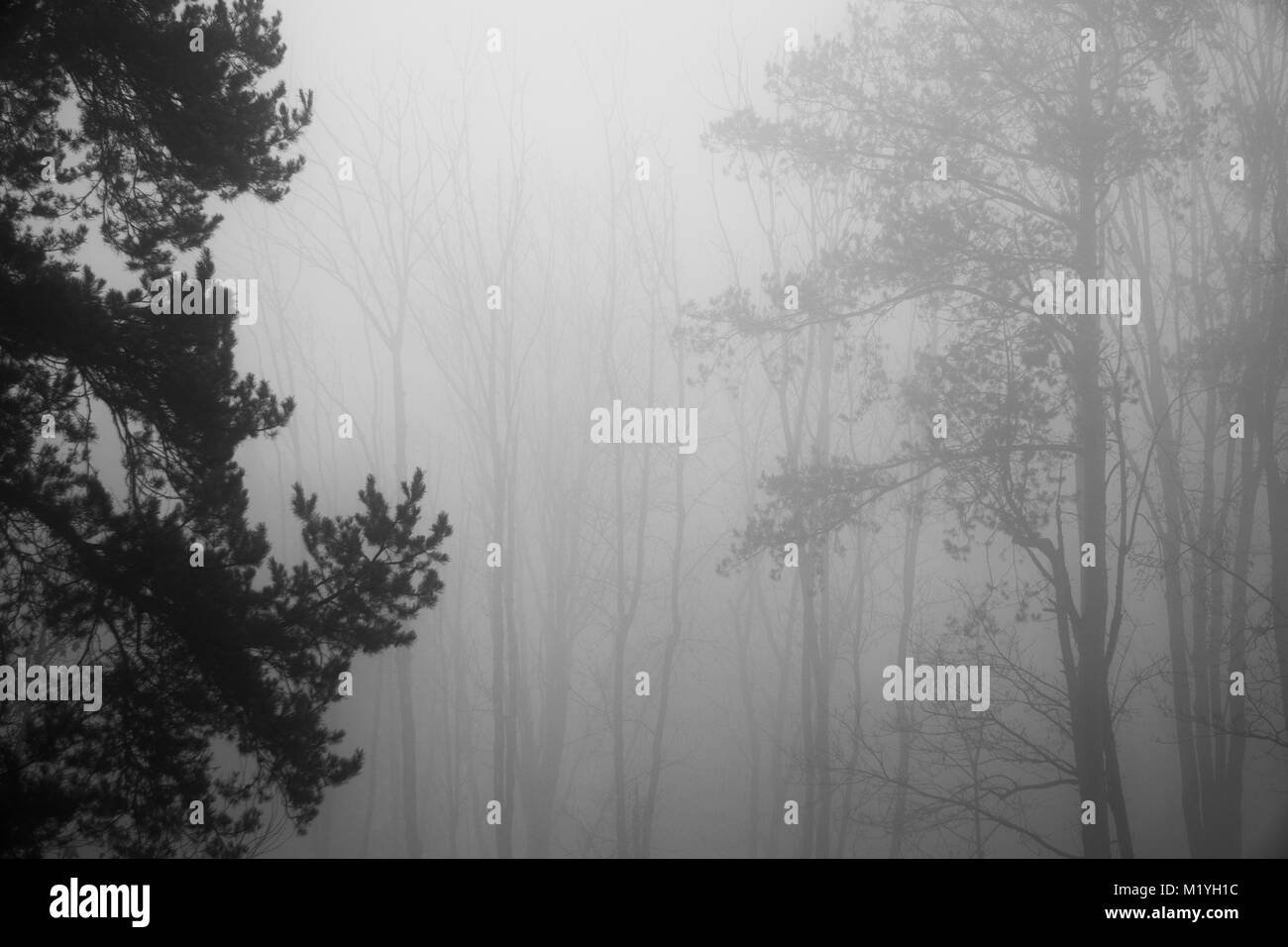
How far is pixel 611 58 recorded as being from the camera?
1169cm

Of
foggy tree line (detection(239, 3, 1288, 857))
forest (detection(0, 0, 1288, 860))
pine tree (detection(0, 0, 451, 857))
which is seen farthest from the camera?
foggy tree line (detection(239, 3, 1288, 857))

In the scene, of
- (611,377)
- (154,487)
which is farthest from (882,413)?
(154,487)

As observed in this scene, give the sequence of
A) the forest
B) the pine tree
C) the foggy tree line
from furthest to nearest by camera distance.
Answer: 1. the foggy tree line
2. the forest
3. the pine tree

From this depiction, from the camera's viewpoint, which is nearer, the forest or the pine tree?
the pine tree

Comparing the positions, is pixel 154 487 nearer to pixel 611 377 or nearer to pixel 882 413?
pixel 611 377

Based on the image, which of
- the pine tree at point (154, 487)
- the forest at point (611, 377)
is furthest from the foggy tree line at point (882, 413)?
the pine tree at point (154, 487)

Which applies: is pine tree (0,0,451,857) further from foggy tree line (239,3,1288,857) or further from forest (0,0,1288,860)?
foggy tree line (239,3,1288,857)

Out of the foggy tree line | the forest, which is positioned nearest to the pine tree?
the forest

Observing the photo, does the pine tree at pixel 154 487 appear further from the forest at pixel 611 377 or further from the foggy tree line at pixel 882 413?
the foggy tree line at pixel 882 413

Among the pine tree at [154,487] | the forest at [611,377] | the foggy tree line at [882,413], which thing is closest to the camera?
the pine tree at [154,487]

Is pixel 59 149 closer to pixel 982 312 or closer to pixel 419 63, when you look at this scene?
pixel 982 312

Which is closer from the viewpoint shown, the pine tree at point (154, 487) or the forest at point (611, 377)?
the pine tree at point (154, 487)

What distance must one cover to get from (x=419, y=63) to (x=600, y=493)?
270 inches
